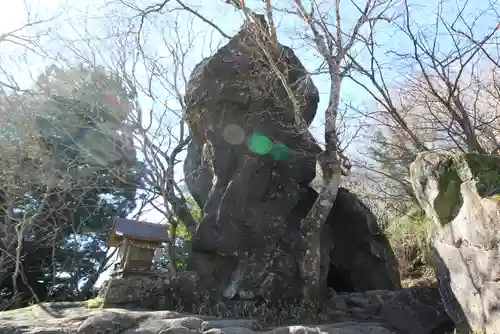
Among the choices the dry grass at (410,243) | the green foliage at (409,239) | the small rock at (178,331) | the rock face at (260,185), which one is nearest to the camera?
the small rock at (178,331)

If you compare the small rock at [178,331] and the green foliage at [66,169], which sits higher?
the green foliage at [66,169]

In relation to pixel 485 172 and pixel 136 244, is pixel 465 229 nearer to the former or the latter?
pixel 485 172

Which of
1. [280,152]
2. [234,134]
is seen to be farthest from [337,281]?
[234,134]

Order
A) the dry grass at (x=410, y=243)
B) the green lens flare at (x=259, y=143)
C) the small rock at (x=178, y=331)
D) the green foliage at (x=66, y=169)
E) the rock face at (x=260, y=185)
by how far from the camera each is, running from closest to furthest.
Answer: the small rock at (x=178, y=331) → the rock face at (x=260, y=185) → the green lens flare at (x=259, y=143) → the dry grass at (x=410, y=243) → the green foliage at (x=66, y=169)

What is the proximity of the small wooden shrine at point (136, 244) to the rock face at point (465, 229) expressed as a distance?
4.33 metres

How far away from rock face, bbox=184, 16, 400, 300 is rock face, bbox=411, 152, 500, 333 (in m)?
2.50

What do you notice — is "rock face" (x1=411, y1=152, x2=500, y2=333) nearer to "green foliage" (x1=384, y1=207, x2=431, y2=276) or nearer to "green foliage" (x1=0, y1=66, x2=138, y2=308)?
"green foliage" (x1=384, y1=207, x2=431, y2=276)

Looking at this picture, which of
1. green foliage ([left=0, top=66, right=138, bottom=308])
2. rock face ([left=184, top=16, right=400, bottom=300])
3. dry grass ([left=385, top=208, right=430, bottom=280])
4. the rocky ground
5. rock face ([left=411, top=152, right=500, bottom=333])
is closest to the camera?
rock face ([left=411, top=152, right=500, bottom=333])

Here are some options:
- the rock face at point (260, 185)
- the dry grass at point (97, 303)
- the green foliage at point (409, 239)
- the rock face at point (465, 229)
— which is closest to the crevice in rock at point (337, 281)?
the rock face at point (260, 185)

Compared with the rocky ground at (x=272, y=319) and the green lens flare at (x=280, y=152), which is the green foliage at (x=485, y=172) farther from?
the green lens flare at (x=280, y=152)

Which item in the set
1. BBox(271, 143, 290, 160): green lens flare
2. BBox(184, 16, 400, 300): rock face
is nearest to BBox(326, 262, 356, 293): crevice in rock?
BBox(184, 16, 400, 300): rock face

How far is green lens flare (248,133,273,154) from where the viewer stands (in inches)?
336

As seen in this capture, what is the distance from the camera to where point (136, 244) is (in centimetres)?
718

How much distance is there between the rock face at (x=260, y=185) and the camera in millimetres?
7828
